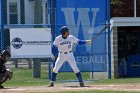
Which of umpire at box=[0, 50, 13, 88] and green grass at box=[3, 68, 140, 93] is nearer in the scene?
umpire at box=[0, 50, 13, 88]

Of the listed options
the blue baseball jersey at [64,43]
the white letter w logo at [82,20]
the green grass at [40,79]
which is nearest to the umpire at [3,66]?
the green grass at [40,79]

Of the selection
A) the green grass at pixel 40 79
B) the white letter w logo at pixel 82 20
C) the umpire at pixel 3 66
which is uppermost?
the white letter w logo at pixel 82 20

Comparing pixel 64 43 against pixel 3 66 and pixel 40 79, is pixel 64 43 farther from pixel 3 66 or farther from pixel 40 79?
pixel 40 79

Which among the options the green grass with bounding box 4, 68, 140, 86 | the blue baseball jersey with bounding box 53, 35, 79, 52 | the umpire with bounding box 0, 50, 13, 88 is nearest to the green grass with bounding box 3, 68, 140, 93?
the green grass with bounding box 4, 68, 140, 86

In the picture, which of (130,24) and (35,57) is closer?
(35,57)

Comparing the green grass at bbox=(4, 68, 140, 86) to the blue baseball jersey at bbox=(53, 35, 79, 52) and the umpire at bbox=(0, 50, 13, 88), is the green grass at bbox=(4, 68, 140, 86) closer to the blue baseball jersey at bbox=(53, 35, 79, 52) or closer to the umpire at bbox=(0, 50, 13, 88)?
the umpire at bbox=(0, 50, 13, 88)

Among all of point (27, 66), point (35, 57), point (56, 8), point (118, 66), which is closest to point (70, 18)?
point (56, 8)

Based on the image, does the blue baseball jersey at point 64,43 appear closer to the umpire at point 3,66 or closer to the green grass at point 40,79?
the umpire at point 3,66

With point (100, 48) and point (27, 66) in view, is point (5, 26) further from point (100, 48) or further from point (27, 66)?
point (27, 66)

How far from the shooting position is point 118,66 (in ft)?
75.4

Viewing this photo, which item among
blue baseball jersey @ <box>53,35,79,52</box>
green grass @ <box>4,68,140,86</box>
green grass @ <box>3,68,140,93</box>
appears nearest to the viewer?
blue baseball jersey @ <box>53,35,79,52</box>

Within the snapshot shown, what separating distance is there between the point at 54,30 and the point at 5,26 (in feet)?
6.32

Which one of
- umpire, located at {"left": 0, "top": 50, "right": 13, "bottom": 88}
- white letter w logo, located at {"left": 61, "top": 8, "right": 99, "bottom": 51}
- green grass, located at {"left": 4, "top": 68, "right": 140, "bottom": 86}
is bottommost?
green grass, located at {"left": 4, "top": 68, "right": 140, "bottom": 86}

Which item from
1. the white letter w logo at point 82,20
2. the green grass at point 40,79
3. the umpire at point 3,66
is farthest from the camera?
the white letter w logo at point 82,20
